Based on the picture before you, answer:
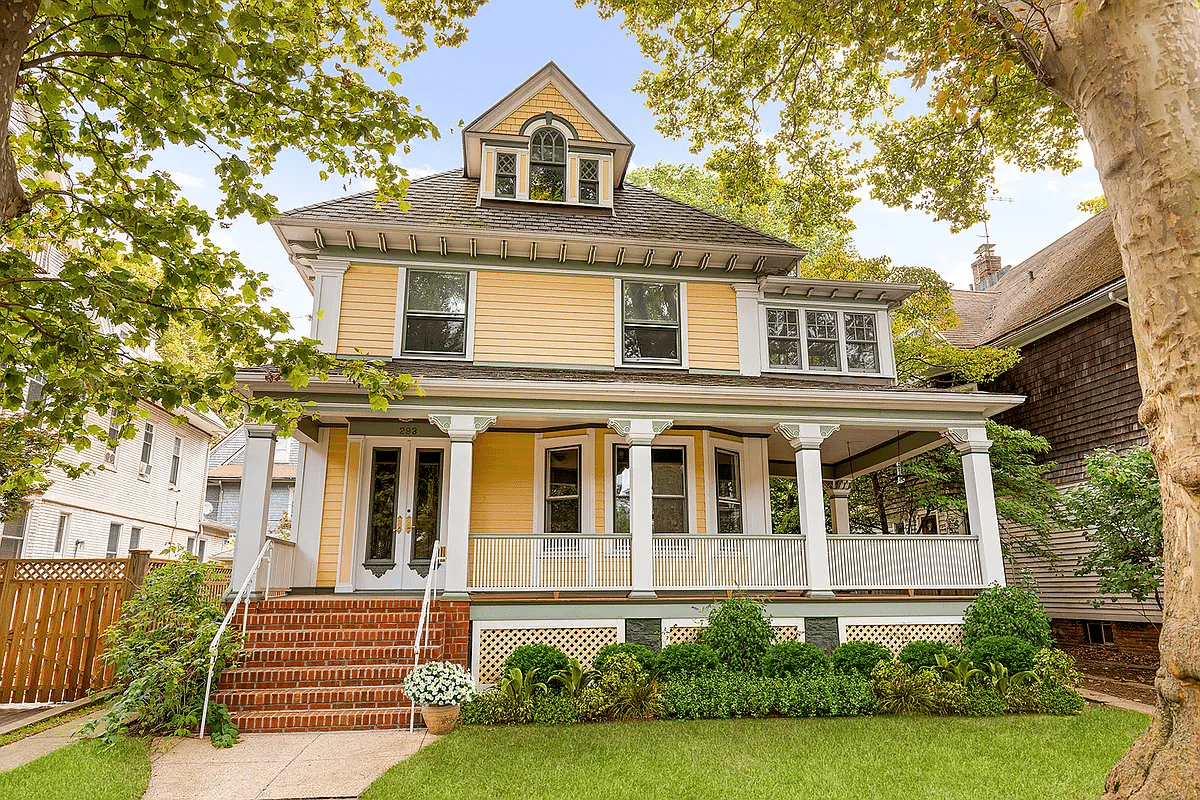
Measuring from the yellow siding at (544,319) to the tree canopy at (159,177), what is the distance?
4.74m

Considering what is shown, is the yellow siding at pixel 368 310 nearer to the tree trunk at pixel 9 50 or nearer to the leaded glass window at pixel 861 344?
the tree trunk at pixel 9 50

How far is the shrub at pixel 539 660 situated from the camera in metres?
8.28

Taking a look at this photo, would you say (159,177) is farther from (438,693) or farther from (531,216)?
(531,216)

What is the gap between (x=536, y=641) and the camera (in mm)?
9242

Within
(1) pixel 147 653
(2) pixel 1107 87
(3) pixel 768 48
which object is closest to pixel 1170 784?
(2) pixel 1107 87

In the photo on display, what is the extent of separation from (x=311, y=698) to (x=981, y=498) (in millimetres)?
9497

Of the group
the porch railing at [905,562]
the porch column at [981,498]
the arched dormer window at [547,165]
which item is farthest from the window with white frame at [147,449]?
the porch column at [981,498]

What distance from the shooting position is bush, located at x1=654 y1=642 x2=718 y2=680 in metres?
8.63

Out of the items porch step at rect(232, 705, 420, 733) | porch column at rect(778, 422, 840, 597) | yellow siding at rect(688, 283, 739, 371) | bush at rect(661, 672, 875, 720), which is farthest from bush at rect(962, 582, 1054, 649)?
porch step at rect(232, 705, 420, 733)

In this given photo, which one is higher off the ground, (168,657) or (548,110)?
(548,110)

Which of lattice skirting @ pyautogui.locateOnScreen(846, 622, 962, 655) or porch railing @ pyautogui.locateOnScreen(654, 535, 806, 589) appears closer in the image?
lattice skirting @ pyautogui.locateOnScreen(846, 622, 962, 655)

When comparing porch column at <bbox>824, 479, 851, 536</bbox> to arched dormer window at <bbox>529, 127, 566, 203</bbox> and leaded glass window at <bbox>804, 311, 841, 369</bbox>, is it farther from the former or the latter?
arched dormer window at <bbox>529, 127, 566, 203</bbox>

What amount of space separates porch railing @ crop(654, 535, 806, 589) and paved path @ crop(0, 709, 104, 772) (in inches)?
270

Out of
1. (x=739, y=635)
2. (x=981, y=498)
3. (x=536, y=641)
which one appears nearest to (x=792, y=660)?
(x=739, y=635)
